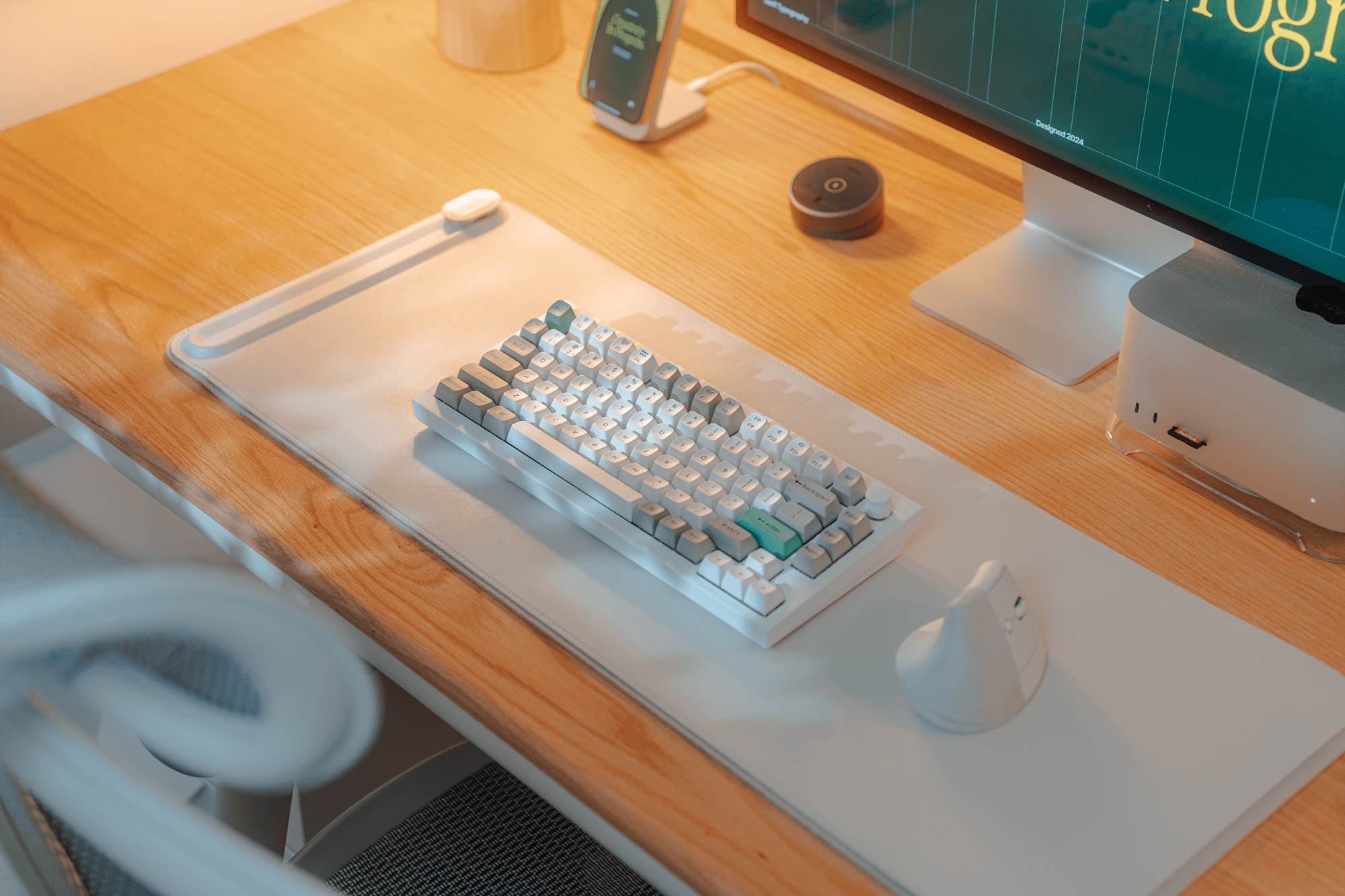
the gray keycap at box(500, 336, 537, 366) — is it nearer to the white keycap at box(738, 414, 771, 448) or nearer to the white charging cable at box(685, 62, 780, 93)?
the white keycap at box(738, 414, 771, 448)

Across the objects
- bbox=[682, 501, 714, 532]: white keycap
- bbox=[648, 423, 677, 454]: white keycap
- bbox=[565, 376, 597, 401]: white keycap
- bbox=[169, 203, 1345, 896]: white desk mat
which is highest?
bbox=[565, 376, 597, 401]: white keycap

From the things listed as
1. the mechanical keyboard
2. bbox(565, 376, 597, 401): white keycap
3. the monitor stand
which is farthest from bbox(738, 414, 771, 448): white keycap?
the monitor stand

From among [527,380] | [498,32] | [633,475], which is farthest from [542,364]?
[498,32]

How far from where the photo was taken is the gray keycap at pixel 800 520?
0.69 metres

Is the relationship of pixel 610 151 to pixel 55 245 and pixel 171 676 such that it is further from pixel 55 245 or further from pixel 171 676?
pixel 171 676

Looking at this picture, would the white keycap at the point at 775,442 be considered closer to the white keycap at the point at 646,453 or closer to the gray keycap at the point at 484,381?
the white keycap at the point at 646,453

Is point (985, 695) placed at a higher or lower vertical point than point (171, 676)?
lower

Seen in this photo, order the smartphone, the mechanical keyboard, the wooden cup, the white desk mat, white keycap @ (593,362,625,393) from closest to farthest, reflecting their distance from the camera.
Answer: the white desk mat, the mechanical keyboard, white keycap @ (593,362,625,393), the smartphone, the wooden cup

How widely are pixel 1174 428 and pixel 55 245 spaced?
33.0 inches

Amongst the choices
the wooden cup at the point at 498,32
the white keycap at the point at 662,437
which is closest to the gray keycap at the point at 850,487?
the white keycap at the point at 662,437

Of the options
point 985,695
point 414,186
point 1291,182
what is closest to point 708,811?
point 985,695

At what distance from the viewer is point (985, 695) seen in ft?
2.00

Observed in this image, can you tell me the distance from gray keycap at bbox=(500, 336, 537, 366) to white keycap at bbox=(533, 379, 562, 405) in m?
0.02

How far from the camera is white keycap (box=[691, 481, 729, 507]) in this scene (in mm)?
707
